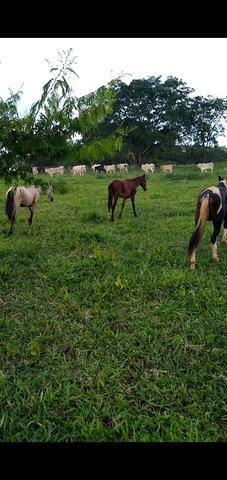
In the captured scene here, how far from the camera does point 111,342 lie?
145 inches

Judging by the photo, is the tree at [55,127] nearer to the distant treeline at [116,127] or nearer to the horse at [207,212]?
the distant treeline at [116,127]

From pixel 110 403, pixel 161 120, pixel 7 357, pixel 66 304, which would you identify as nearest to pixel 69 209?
pixel 66 304

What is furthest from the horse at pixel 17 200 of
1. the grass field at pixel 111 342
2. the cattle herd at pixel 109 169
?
the cattle herd at pixel 109 169

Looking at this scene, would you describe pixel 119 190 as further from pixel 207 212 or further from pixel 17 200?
pixel 207 212

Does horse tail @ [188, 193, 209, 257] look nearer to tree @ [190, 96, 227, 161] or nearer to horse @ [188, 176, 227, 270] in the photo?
horse @ [188, 176, 227, 270]

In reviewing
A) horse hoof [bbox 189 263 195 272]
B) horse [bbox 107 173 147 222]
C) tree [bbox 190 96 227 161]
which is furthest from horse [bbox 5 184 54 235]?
tree [bbox 190 96 227 161]

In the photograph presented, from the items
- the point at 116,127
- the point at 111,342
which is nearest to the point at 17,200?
the point at 111,342

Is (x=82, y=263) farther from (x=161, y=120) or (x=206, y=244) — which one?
(x=161, y=120)

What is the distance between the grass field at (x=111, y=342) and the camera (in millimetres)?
2596

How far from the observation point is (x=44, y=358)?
11.3 ft

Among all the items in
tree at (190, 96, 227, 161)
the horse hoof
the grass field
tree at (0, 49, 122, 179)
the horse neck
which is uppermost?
tree at (190, 96, 227, 161)

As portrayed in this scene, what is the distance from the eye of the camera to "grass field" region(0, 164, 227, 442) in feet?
8.52

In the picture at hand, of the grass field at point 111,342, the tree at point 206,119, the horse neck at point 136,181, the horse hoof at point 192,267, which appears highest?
the tree at point 206,119

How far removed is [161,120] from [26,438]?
39.1m
